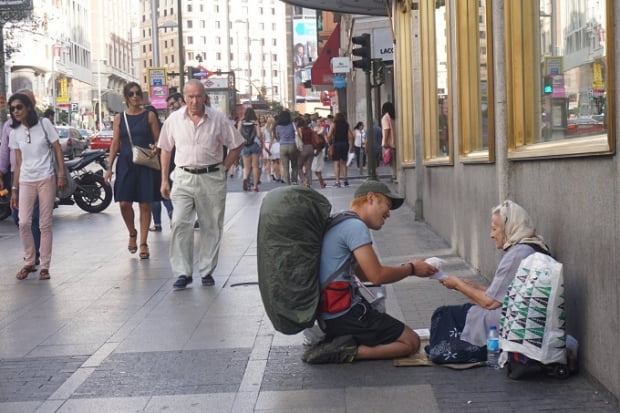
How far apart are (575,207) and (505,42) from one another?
256 centimetres

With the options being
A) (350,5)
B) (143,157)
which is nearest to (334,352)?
(143,157)

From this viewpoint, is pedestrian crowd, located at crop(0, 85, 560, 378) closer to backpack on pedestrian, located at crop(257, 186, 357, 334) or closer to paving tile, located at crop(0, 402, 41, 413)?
backpack on pedestrian, located at crop(257, 186, 357, 334)

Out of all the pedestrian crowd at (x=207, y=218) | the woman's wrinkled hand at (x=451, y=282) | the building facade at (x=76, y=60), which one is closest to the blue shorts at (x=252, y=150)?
the pedestrian crowd at (x=207, y=218)

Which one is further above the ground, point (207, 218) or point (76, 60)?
point (76, 60)

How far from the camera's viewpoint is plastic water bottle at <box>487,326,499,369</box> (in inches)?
251

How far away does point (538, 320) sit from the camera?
587cm

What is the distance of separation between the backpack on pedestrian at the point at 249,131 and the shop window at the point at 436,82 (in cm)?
943

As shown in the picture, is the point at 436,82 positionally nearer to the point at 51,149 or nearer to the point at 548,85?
the point at 51,149

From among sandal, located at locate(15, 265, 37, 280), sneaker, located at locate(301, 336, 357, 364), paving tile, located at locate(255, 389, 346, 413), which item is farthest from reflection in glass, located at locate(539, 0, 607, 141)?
sandal, located at locate(15, 265, 37, 280)

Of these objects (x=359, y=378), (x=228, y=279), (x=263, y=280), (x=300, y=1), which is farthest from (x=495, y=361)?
(x=300, y=1)

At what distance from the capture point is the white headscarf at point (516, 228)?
6.31 m

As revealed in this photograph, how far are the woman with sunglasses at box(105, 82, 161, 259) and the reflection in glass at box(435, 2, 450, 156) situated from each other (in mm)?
3259

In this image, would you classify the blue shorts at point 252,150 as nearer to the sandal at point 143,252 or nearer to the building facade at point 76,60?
the sandal at point 143,252

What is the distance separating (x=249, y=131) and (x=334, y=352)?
18.3 m
